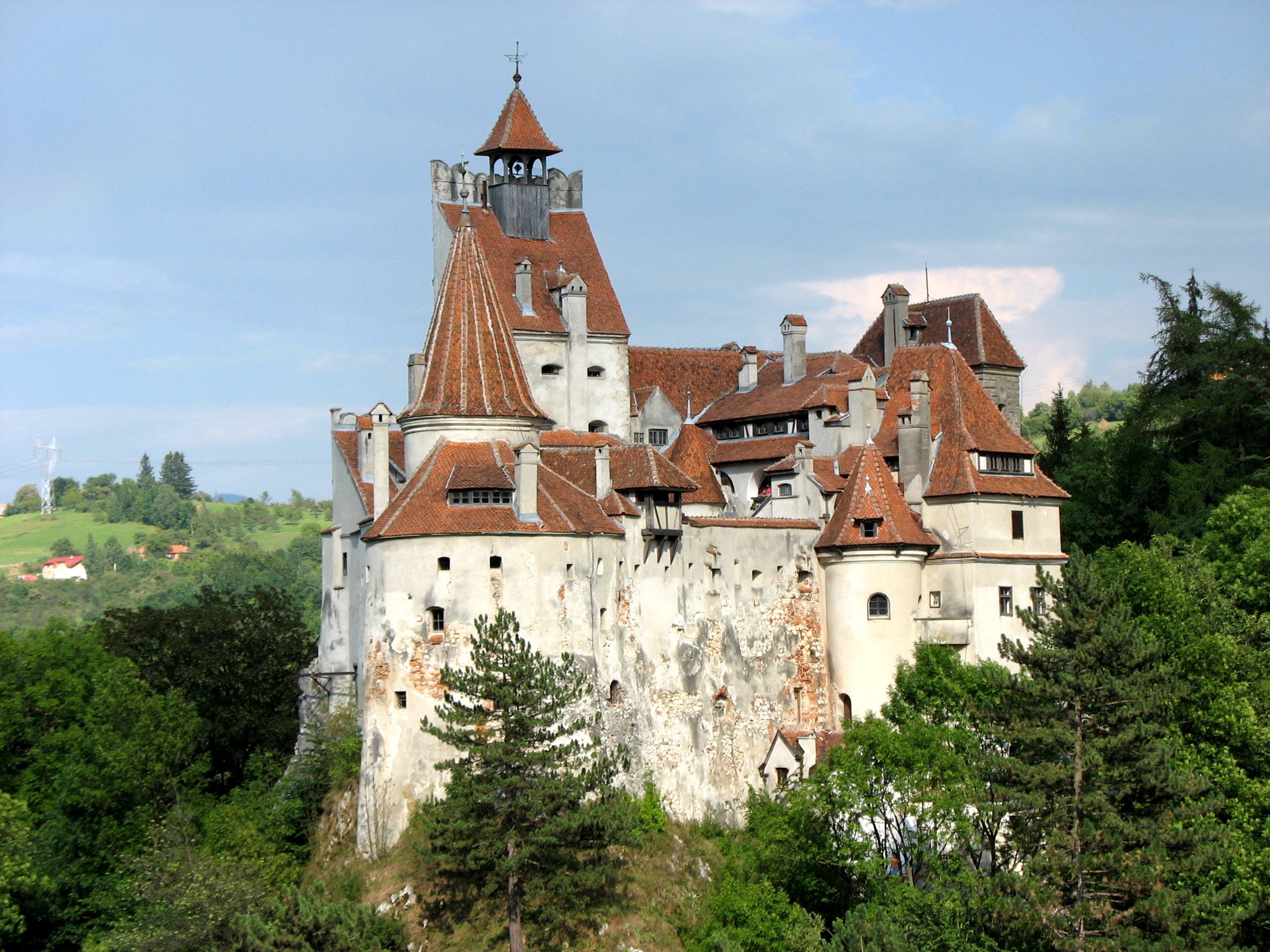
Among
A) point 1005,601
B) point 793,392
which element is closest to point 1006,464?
point 1005,601

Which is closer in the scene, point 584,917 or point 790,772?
point 584,917

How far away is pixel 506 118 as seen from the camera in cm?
8419

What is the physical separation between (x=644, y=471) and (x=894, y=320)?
20.5 m

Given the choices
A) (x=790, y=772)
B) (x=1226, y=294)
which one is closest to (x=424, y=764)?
(x=790, y=772)

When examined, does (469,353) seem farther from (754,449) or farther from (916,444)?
(916,444)

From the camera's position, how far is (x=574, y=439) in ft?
243

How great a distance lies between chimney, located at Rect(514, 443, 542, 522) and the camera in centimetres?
6309

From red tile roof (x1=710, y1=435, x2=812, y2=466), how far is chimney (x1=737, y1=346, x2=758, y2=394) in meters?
3.74

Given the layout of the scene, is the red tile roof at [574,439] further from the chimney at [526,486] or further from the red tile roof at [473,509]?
the chimney at [526,486]

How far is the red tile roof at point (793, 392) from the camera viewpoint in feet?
256

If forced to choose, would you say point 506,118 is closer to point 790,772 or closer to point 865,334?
point 865,334

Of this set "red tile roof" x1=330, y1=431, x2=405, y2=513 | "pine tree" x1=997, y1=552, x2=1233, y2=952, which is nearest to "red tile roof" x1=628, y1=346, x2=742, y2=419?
"red tile roof" x1=330, y1=431, x2=405, y2=513

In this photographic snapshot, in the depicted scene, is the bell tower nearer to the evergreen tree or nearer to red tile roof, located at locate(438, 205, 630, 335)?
red tile roof, located at locate(438, 205, 630, 335)

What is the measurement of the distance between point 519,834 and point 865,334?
38.1 m
